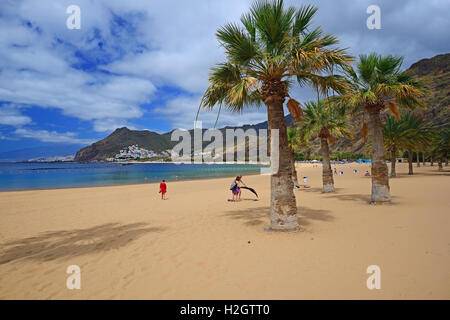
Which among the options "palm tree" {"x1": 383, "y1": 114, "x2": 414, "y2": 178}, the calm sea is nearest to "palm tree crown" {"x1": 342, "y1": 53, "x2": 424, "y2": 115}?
"palm tree" {"x1": 383, "y1": 114, "x2": 414, "y2": 178}

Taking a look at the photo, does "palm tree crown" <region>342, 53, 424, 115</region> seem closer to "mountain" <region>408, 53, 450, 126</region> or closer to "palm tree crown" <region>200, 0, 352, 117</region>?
"palm tree crown" <region>200, 0, 352, 117</region>

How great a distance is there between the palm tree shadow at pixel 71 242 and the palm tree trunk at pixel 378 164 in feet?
32.8

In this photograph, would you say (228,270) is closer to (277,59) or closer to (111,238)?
(111,238)

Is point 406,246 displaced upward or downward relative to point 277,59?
downward

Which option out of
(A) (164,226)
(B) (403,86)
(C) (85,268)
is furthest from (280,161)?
(B) (403,86)

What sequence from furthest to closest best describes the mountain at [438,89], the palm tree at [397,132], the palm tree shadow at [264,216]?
1. the mountain at [438,89]
2. the palm tree at [397,132]
3. the palm tree shadow at [264,216]

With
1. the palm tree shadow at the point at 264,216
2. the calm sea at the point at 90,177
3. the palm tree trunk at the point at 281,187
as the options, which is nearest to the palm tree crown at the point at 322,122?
the palm tree shadow at the point at 264,216

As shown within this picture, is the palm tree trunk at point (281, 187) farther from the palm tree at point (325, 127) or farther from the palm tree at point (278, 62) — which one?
the palm tree at point (325, 127)

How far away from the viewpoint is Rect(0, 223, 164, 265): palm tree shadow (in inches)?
230

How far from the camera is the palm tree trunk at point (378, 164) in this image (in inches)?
413

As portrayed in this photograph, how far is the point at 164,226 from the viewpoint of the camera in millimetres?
8414

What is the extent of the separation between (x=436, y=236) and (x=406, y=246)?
1448mm

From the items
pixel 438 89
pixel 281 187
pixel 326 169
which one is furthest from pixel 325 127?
pixel 438 89

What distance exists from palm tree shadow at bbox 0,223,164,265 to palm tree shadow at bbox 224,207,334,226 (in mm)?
3227
